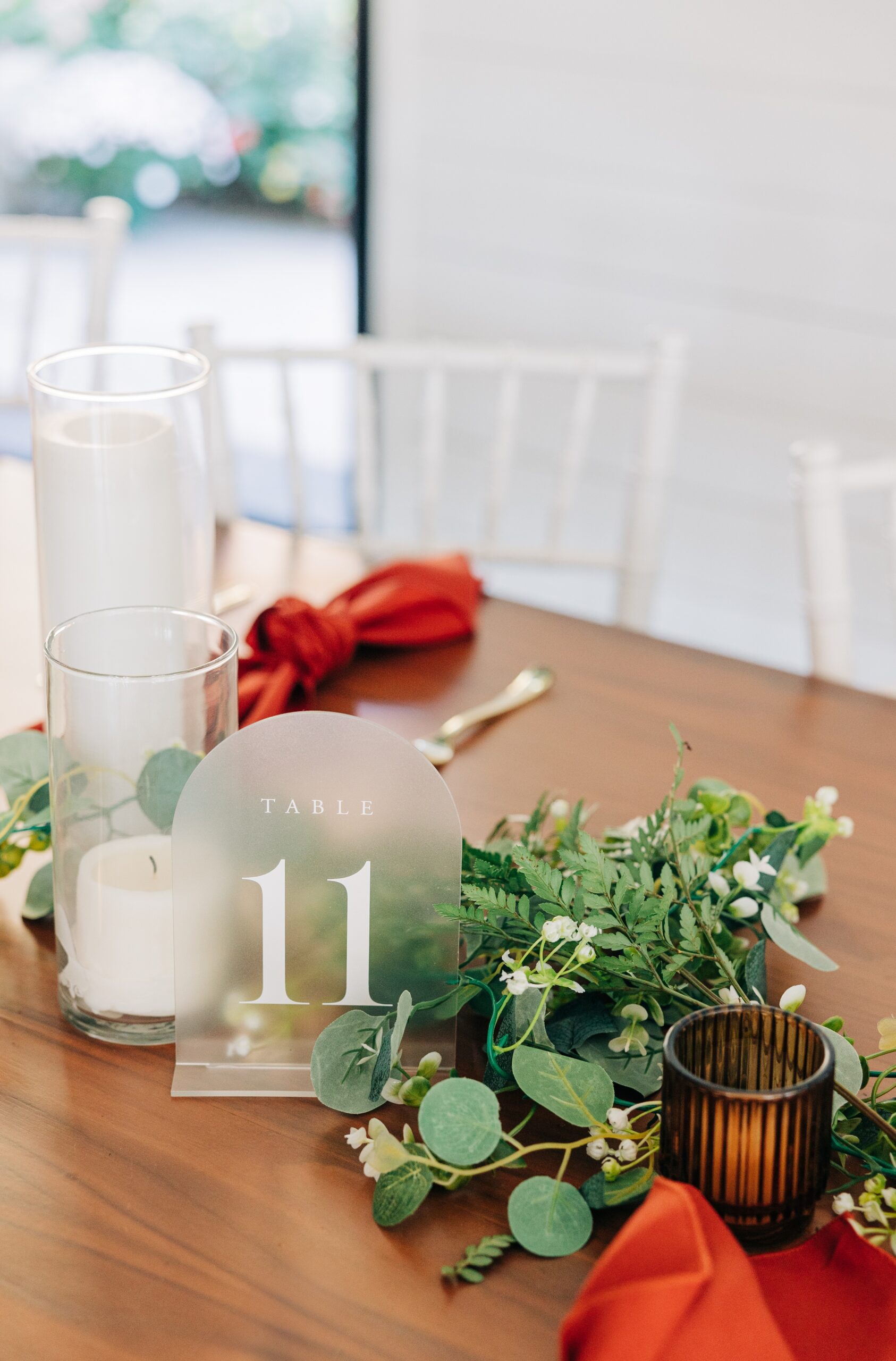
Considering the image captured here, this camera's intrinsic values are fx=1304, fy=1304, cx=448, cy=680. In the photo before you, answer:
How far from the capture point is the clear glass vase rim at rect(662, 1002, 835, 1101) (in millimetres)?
457

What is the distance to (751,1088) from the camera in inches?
20.3

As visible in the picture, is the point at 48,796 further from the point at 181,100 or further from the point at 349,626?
the point at 181,100

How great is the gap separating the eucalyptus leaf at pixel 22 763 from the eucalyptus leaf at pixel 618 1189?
353mm

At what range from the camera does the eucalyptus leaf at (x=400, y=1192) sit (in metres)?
0.50

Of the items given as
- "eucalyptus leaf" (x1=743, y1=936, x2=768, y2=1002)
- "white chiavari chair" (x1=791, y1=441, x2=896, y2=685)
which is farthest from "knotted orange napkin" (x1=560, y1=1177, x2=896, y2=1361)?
"white chiavari chair" (x1=791, y1=441, x2=896, y2=685)

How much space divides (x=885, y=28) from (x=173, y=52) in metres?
1.58

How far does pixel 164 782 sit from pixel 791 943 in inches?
12.1

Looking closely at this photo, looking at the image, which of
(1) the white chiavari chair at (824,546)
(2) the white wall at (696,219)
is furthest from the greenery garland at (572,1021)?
(2) the white wall at (696,219)

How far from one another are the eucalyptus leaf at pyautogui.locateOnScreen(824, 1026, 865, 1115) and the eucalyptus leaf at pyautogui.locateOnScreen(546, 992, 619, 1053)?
0.31ft

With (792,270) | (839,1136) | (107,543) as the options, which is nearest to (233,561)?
(107,543)

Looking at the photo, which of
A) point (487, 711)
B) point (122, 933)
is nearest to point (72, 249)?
point (487, 711)

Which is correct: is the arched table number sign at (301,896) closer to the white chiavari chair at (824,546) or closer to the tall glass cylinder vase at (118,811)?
the tall glass cylinder vase at (118,811)

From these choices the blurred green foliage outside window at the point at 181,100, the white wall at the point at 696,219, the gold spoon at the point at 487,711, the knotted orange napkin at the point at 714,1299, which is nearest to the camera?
the knotted orange napkin at the point at 714,1299

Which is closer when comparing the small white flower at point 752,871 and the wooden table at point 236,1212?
the wooden table at point 236,1212
